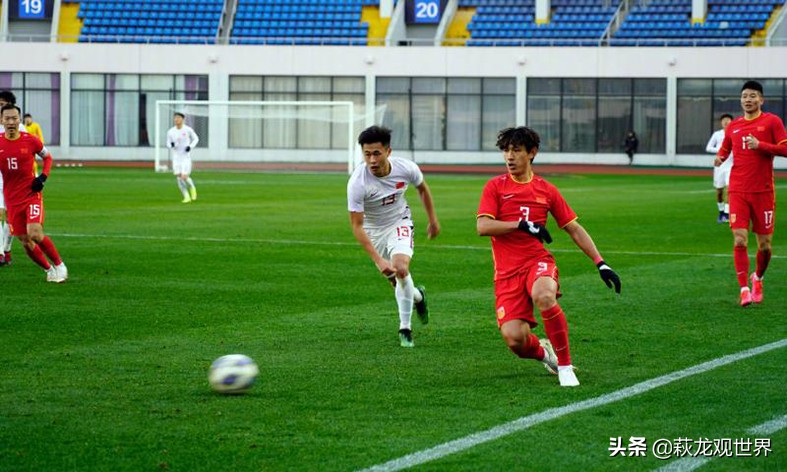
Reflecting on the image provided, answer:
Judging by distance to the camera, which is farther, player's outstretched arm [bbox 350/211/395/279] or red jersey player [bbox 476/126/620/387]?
player's outstretched arm [bbox 350/211/395/279]

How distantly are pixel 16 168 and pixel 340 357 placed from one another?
6.66m

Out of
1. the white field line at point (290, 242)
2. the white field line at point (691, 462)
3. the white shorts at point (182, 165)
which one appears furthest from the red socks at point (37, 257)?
the white shorts at point (182, 165)

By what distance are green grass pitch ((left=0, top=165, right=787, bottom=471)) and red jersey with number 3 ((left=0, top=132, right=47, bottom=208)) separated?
38.7 inches

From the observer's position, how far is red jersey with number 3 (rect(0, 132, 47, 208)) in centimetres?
1465

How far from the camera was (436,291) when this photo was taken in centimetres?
1391

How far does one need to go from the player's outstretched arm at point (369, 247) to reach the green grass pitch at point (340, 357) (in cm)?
65

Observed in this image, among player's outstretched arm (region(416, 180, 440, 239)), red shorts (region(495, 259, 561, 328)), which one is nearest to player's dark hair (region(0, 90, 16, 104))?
player's outstretched arm (region(416, 180, 440, 239))

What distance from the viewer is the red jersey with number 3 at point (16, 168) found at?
1465 cm

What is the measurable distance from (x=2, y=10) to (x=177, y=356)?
53.7 m

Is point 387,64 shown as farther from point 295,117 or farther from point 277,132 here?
point 277,132

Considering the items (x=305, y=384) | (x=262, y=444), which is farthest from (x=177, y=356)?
(x=262, y=444)

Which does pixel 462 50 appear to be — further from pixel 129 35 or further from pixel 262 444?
pixel 262 444

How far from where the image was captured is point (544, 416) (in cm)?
744

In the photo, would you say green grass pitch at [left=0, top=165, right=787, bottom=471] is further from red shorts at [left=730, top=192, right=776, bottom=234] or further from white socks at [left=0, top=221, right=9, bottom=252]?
red shorts at [left=730, top=192, right=776, bottom=234]
